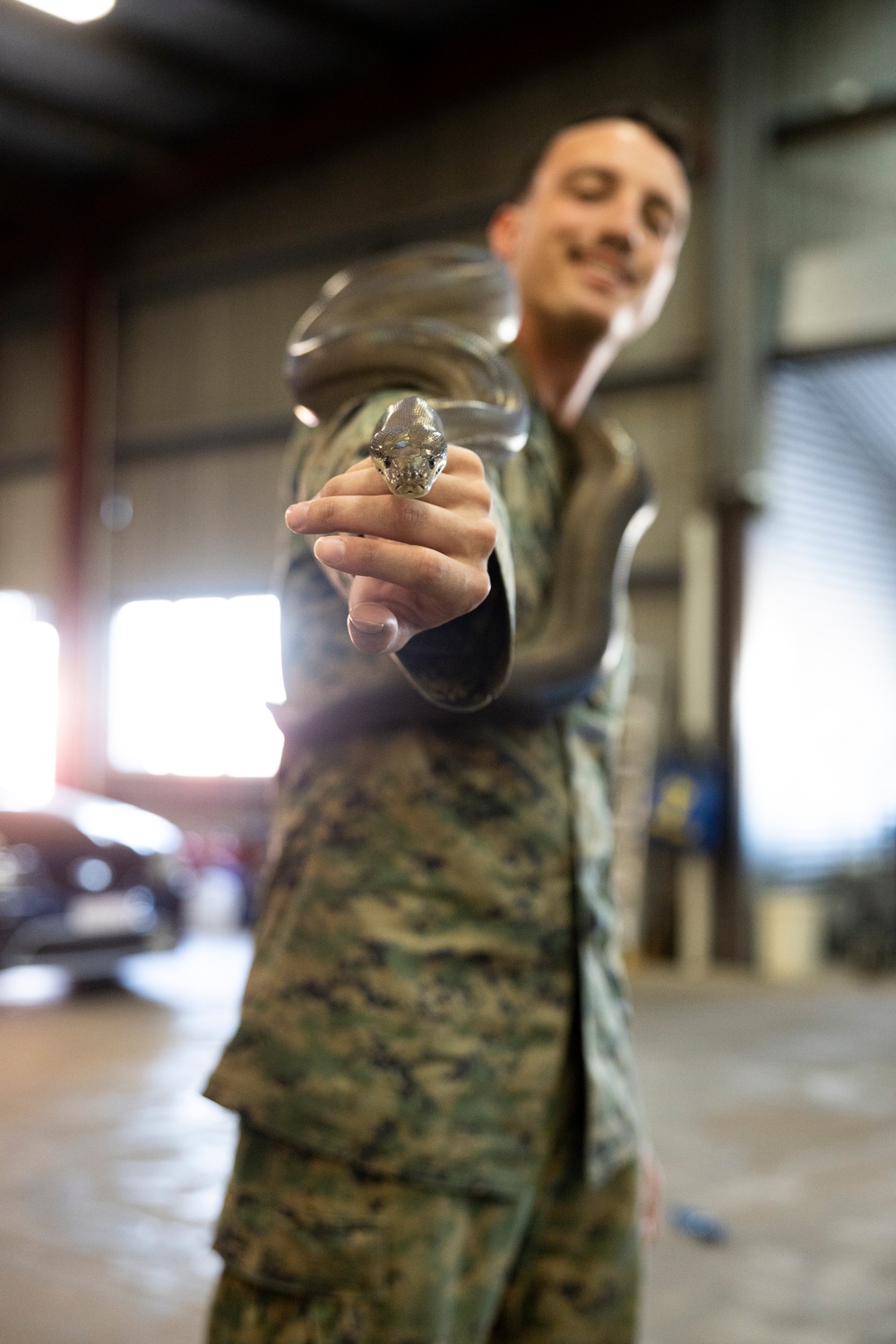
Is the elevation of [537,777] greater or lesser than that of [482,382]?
lesser

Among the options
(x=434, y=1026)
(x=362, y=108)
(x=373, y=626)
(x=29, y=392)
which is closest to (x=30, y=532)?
(x=29, y=392)

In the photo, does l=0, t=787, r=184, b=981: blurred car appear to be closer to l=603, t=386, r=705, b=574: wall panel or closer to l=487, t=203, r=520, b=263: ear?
l=603, t=386, r=705, b=574: wall panel

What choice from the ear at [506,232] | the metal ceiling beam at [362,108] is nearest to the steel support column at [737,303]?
the metal ceiling beam at [362,108]

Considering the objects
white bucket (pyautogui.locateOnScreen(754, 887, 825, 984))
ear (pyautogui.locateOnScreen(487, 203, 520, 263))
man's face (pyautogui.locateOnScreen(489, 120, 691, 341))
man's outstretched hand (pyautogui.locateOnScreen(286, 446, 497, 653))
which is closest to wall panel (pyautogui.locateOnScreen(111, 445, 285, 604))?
white bucket (pyautogui.locateOnScreen(754, 887, 825, 984))

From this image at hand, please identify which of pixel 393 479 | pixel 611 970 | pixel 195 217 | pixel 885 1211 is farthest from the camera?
pixel 195 217

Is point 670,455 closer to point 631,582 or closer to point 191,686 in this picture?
point 631,582

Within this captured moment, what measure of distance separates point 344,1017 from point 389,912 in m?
0.09

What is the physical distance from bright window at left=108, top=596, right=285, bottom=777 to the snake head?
9.21 meters

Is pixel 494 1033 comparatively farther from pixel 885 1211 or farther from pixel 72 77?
pixel 72 77

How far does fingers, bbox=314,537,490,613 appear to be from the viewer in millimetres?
733

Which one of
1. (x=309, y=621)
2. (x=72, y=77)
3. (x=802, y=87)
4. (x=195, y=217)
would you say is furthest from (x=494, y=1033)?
(x=195, y=217)

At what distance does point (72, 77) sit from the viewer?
8672 millimetres

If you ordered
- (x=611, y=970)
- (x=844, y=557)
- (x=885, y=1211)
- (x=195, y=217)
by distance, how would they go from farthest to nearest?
(x=195, y=217) < (x=844, y=557) < (x=885, y=1211) < (x=611, y=970)

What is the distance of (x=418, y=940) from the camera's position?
109cm
